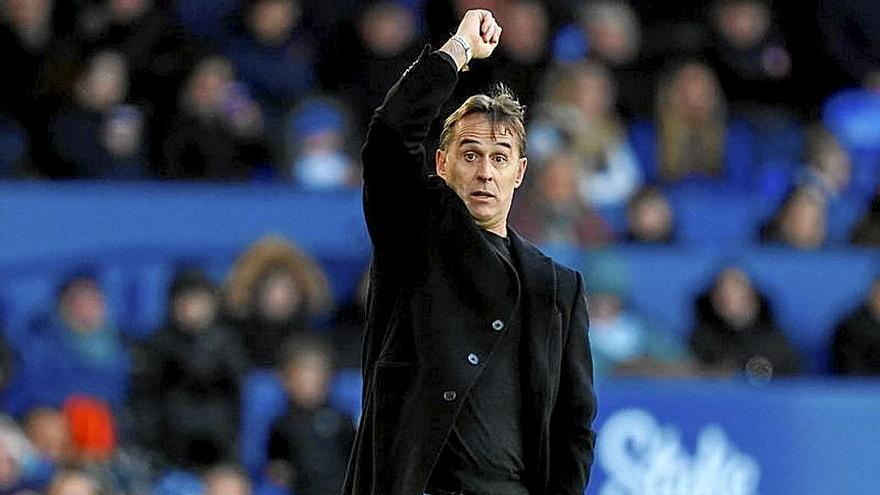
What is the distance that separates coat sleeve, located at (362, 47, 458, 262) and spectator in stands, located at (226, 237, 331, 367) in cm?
542

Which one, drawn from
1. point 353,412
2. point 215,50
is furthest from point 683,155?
point 353,412

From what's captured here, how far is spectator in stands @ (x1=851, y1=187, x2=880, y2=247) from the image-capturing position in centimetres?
1241

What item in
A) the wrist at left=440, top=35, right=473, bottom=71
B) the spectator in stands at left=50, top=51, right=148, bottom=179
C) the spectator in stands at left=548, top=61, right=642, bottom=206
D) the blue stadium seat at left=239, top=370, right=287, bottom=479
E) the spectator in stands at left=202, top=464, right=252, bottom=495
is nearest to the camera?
the wrist at left=440, top=35, right=473, bottom=71

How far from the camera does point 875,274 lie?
11.8 meters

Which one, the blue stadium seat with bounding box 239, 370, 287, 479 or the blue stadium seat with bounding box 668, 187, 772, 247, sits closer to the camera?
the blue stadium seat with bounding box 239, 370, 287, 479

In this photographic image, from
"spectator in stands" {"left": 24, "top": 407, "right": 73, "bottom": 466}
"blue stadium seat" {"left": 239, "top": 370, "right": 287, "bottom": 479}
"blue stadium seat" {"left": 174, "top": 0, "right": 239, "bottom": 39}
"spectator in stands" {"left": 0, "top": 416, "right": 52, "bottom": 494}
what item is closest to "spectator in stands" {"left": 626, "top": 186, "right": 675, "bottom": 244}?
"blue stadium seat" {"left": 239, "top": 370, "right": 287, "bottom": 479}

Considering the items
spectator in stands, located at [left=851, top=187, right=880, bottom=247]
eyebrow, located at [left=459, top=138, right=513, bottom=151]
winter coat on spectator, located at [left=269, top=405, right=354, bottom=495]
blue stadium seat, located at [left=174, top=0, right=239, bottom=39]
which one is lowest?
winter coat on spectator, located at [left=269, top=405, right=354, bottom=495]

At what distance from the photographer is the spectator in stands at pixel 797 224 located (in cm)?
1209

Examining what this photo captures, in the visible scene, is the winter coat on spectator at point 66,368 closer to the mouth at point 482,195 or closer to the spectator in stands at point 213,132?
the spectator in stands at point 213,132

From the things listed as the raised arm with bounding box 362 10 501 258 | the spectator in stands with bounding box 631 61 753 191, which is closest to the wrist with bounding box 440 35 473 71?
the raised arm with bounding box 362 10 501 258

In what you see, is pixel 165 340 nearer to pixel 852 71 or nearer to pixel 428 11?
pixel 428 11

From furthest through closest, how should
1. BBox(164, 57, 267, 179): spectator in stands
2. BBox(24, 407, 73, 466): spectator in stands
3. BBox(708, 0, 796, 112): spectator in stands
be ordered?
BBox(708, 0, 796, 112): spectator in stands → BBox(164, 57, 267, 179): spectator in stands → BBox(24, 407, 73, 466): spectator in stands

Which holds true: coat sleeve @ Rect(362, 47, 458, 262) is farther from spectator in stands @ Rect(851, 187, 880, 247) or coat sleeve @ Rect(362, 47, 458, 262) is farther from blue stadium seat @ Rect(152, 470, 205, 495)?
spectator in stands @ Rect(851, 187, 880, 247)

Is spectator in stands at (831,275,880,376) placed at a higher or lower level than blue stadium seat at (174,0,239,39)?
lower
